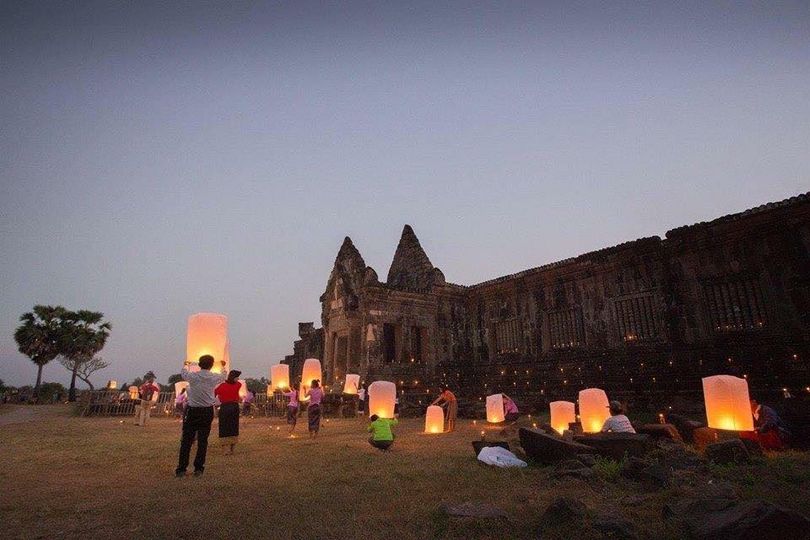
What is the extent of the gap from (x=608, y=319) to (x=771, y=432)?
346 inches

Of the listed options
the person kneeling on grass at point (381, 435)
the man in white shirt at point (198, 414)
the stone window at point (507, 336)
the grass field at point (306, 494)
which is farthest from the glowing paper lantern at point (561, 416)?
the man in white shirt at point (198, 414)

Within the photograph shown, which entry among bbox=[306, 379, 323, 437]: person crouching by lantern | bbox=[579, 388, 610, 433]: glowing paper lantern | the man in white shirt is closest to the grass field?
the man in white shirt

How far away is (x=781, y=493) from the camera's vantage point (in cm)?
456

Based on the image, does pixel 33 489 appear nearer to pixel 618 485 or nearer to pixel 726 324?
pixel 618 485

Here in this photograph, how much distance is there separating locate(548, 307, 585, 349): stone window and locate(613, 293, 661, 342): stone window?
59.3 inches

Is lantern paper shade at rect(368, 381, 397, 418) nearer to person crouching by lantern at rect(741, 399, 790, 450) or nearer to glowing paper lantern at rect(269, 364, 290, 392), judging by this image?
glowing paper lantern at rect(269, 364, 290, 392)

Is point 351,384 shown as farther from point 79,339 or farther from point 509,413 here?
point 79,339

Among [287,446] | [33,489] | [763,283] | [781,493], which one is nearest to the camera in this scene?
[781,493]

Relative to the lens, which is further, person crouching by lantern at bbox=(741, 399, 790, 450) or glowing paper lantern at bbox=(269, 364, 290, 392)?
glowing paper lantern at bbox=(269, 364, 290, 392)

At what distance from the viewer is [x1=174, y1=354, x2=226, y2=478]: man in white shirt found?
6.35 meters

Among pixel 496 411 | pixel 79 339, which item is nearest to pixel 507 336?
pixel 496 411

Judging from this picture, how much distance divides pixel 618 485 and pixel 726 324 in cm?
1132

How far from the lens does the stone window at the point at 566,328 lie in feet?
55.2

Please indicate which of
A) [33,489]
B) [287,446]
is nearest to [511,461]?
[287,446]
